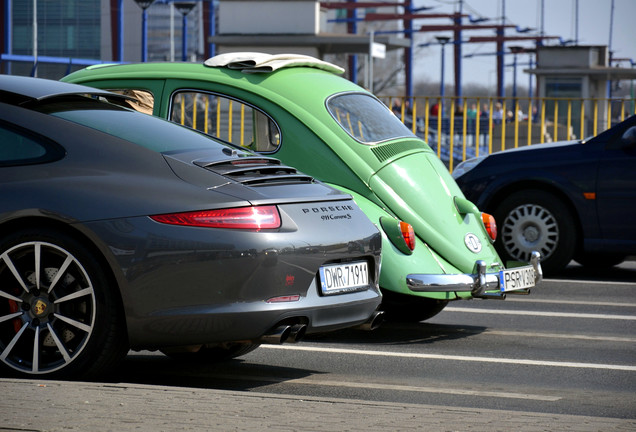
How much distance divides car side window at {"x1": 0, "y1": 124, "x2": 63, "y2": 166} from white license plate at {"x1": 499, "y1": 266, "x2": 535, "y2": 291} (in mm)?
3051

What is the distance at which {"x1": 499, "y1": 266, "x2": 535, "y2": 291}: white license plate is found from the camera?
7.13 metres

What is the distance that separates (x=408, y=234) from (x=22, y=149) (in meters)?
2.45

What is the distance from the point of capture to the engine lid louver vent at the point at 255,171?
17.4 feet

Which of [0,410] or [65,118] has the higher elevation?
[65,118]

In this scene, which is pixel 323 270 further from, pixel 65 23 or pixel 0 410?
pixel 65 23

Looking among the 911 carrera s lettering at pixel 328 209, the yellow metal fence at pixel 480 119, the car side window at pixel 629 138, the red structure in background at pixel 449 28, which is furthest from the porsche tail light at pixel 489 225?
the red structure in background at pixel 449 28

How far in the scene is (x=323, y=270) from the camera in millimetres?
5297

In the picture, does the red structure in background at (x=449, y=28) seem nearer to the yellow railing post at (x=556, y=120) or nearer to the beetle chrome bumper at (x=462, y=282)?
the yellow railing post at (x=556, y=120)

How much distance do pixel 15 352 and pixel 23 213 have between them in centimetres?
64

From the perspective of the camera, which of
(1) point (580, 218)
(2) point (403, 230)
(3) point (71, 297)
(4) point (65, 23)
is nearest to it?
(3) point (71, 297)

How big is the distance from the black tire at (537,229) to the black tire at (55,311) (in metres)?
6.22

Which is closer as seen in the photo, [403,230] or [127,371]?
[127,371]

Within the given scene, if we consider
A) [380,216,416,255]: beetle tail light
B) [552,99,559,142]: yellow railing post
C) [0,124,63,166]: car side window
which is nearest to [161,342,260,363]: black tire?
[380,216,416,255]: beetle tail light

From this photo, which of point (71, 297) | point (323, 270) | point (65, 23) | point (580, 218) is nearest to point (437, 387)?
point (323, 270)
